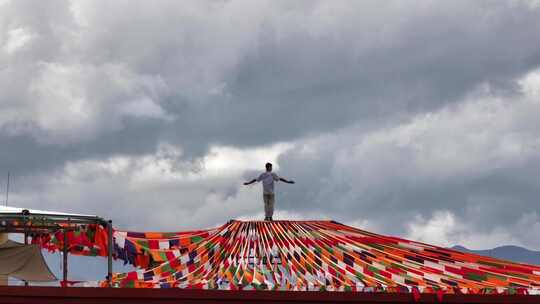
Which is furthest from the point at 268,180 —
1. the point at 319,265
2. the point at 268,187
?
the point at 319,265

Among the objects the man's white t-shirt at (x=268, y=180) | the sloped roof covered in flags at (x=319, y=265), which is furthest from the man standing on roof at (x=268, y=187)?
the sloped roof covered in flags at (x=319, y=265)

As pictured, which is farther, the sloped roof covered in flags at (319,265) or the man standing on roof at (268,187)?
the man standing on roof at (268,187)

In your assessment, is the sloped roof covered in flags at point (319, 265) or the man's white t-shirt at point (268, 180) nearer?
the sloped roof covered in flags at point (319, 265)

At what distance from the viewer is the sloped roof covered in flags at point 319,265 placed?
67.3 feet

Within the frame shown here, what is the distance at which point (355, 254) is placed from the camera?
2194 cm

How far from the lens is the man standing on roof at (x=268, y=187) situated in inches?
923

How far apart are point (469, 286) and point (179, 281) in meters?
6.57

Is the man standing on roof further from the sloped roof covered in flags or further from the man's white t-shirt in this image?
the sloped roof covered in flags

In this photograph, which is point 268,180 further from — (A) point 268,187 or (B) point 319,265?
(B) point 319,265

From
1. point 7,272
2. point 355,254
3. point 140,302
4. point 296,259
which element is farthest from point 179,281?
point 7,272

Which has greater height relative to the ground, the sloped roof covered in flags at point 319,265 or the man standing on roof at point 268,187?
the man standing on roof at point 268,187

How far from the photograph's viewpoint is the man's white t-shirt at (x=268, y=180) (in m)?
23.4

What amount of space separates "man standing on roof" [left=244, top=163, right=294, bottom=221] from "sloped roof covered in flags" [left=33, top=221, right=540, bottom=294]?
2.26 feet

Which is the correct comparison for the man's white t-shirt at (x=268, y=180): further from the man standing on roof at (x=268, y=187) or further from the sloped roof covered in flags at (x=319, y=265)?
the sloped roof covered in flags at (x=319, y=265)
